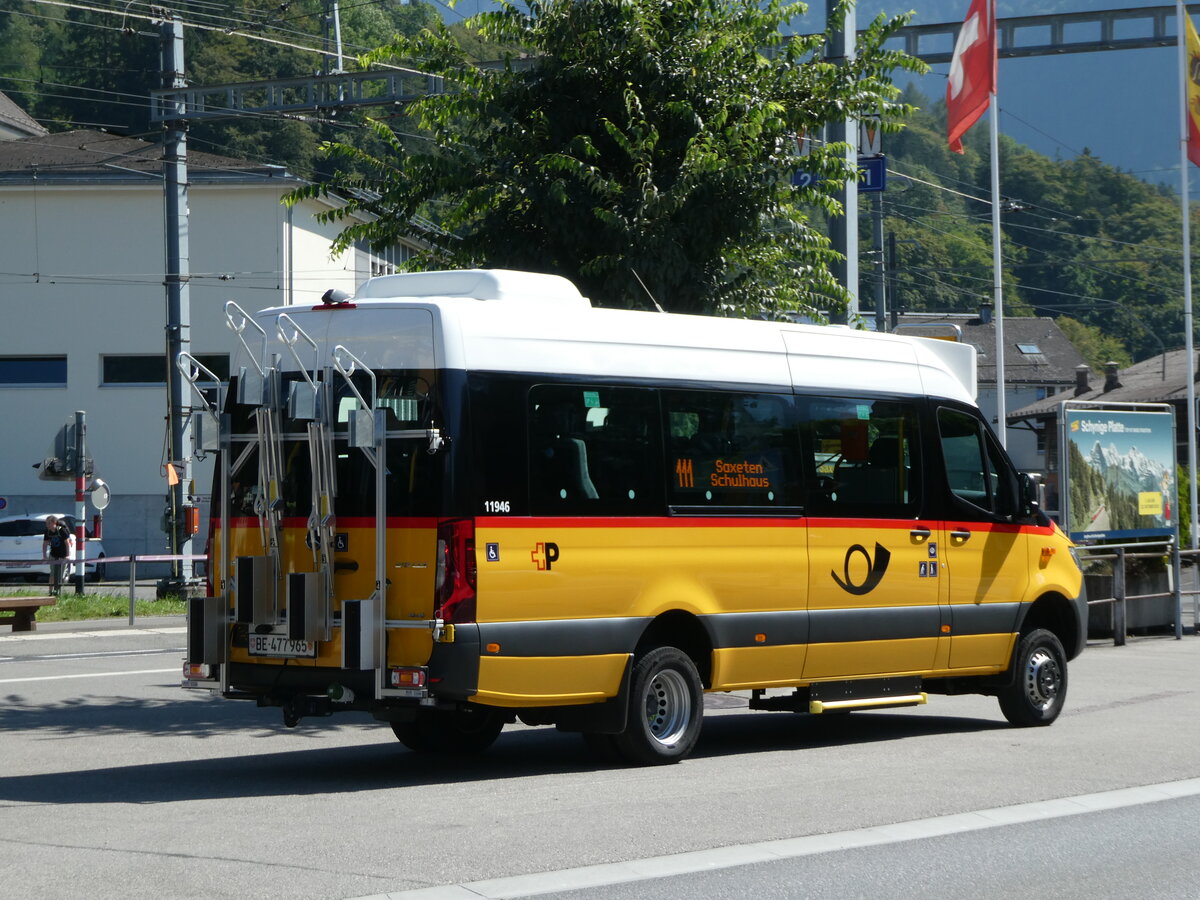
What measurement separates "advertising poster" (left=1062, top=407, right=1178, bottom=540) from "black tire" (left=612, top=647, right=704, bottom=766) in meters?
11.1

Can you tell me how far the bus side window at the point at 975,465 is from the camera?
1261 cm

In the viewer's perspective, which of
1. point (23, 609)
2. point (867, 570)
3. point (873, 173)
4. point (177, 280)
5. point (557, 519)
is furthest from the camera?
point (177, 280)

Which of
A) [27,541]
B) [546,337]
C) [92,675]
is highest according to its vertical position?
[546,337]

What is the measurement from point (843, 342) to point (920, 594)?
191 cm

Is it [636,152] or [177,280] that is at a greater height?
[177,280]

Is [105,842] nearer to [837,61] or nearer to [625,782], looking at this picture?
[625,782]

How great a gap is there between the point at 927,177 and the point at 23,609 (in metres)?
92.8

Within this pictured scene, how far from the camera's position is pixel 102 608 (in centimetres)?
2561

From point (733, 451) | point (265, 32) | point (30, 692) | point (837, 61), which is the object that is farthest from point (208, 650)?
point (265, 32)

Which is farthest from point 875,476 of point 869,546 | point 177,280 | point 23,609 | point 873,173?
point 177,280

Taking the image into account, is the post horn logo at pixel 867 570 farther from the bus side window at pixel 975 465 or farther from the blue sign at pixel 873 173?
the blue sign at pixel 873 173

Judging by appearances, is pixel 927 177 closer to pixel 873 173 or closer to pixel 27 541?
pixel 27 541

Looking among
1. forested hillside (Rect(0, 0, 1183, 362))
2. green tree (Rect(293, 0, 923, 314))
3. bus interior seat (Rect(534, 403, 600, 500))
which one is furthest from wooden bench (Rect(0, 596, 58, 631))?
forested hillside (Rect(0, 0, 1183, 362))

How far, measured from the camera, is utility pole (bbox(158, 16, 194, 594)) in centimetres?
2581
